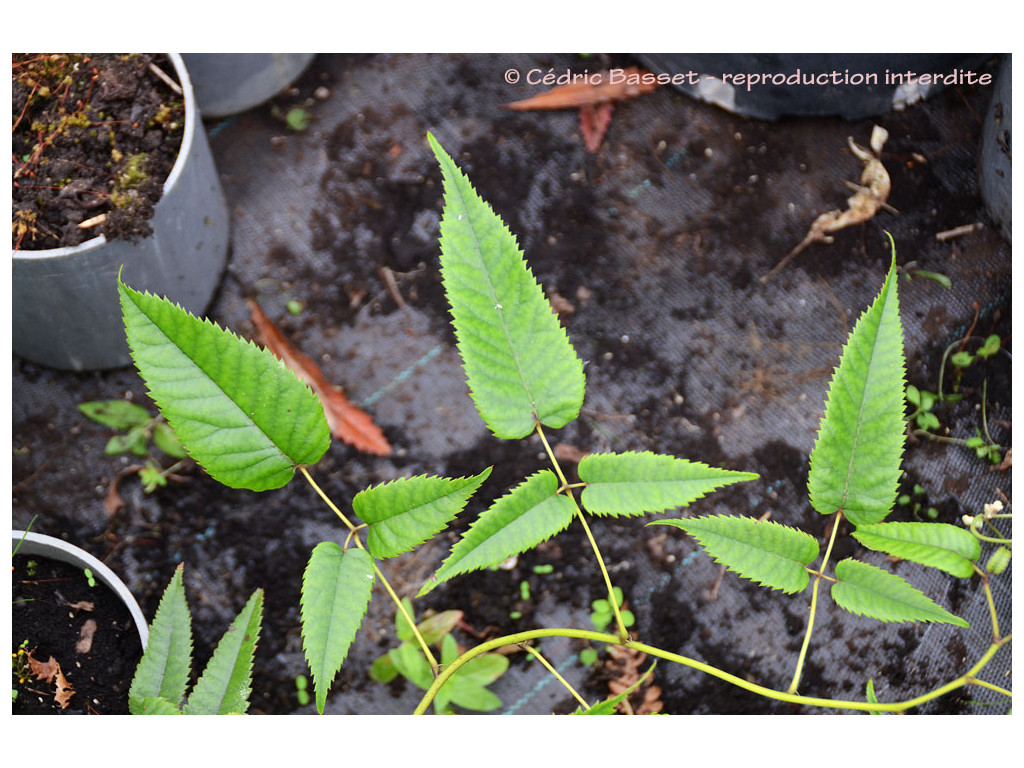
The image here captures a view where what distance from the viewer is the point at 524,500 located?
0.84 metres

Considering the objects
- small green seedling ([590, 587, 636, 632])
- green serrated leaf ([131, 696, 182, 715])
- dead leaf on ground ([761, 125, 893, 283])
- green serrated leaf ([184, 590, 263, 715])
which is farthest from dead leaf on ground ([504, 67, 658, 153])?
green serrated leaf ([131, 696, 182, 715])

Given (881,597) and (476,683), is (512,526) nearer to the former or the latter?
(881,597)

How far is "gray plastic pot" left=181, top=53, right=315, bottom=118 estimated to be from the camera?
1.53 metres

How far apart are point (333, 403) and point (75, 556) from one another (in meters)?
0.53

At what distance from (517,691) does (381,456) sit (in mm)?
521

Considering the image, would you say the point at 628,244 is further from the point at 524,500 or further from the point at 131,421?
the point at 131,421

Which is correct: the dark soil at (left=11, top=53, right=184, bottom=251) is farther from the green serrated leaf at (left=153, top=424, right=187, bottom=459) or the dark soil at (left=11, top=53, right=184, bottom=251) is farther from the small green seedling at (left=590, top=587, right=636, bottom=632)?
the small green seedling at (left=590, top=587, right=636, bottom=632)

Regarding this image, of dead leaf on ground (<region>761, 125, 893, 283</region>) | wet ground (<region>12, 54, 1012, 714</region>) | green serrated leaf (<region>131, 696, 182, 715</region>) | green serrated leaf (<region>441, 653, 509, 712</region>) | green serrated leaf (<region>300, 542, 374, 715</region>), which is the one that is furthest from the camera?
dead leaf on ground (<region>761, 125, 893, 283</region>)

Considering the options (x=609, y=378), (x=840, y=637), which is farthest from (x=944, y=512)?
(x=609, y=378)

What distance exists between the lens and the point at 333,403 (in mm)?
1592

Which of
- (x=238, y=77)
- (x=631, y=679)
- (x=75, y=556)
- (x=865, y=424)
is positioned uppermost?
(x=238, y=77)

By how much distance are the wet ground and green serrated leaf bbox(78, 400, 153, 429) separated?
0.02m

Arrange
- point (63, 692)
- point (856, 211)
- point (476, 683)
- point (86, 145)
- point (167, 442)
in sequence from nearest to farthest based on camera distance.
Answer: point (63, 692) → point (86, 145) → point (476, 683) → point (167, 442) → point (856, 211)

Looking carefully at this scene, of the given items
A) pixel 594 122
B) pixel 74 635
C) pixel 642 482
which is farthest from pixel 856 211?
pixel 74 635
